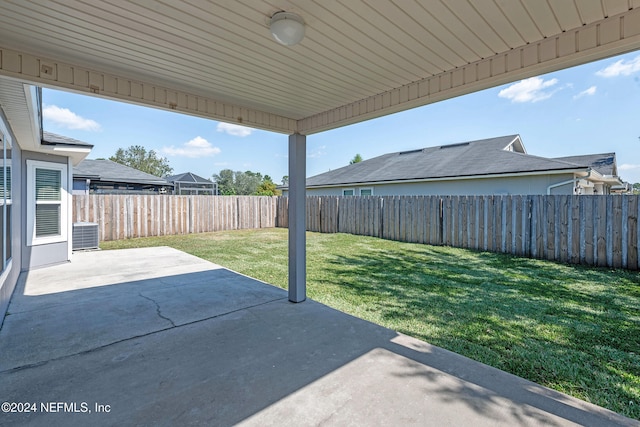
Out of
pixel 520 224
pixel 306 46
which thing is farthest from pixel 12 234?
pixel 520 224

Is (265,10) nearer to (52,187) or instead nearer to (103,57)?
(103,57)

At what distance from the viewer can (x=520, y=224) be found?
7.60 m

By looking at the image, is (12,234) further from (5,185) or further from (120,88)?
(120,88)

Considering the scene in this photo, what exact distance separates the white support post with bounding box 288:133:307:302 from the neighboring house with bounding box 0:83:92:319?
3383 millimetres

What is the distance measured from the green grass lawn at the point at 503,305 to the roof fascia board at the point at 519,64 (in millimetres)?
2456

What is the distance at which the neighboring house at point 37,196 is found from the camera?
4.44 metres

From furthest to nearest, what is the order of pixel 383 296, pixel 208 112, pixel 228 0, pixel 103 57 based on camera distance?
1. pixel 383 296
2. pixel 208 112
3. pixel 103 57
4. pixel 228 0

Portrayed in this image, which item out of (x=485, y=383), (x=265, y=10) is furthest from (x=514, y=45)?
(x=485, y=383)

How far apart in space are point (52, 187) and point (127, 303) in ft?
14.2

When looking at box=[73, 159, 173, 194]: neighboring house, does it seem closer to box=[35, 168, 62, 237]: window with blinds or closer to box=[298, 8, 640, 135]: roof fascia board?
box=[35, 168, 62, 237]: window with blinds

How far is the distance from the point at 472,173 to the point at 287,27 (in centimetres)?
1072

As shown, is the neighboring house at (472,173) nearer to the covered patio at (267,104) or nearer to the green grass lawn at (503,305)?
the green grass lawn at (503,305)

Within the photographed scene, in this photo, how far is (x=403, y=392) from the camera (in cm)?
225

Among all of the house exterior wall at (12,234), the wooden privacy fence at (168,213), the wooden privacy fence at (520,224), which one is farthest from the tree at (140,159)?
the house exterior wall at (12,234)
